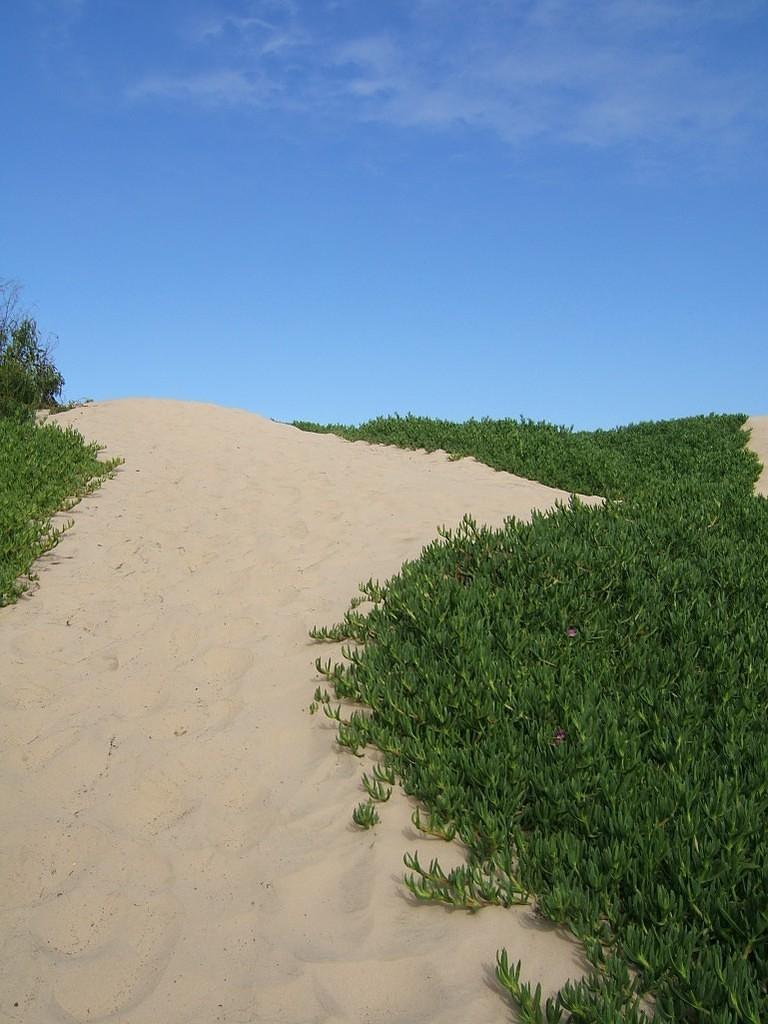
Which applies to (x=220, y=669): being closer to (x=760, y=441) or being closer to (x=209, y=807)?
(x=209, y=807)

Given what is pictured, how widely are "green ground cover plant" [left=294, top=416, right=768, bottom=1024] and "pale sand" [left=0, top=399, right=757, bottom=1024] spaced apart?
0.19 metres

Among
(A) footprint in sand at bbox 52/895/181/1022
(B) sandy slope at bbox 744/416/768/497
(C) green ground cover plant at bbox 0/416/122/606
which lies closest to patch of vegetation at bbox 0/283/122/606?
(C) green ground cover plant at bbox 0/416/122/606

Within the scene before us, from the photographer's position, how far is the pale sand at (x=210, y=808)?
3.49 m

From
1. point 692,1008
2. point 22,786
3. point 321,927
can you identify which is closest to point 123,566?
point 22,786

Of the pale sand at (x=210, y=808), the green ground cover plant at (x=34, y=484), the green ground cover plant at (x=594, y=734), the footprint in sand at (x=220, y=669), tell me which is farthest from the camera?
the green ground cover plant at (x=34, y=484)

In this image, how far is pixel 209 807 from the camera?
15.4 ft

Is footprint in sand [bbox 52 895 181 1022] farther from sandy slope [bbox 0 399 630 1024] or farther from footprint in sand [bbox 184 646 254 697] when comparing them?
footprint in sand [bbox 184 646 254 697]

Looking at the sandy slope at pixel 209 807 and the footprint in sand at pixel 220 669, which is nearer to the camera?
the sandy slope at pixel 209 807

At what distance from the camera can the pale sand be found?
3.49 meters

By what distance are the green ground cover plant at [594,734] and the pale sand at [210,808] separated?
19cm

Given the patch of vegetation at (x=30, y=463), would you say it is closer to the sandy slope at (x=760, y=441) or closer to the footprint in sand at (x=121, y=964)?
the footprint in sand at (x=121, y=964)

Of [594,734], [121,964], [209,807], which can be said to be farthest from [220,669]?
[594,734]

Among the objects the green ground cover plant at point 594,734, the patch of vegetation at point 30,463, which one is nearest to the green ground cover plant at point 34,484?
the patch of vegetation at point 30,463

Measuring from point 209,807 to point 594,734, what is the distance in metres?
2.22
